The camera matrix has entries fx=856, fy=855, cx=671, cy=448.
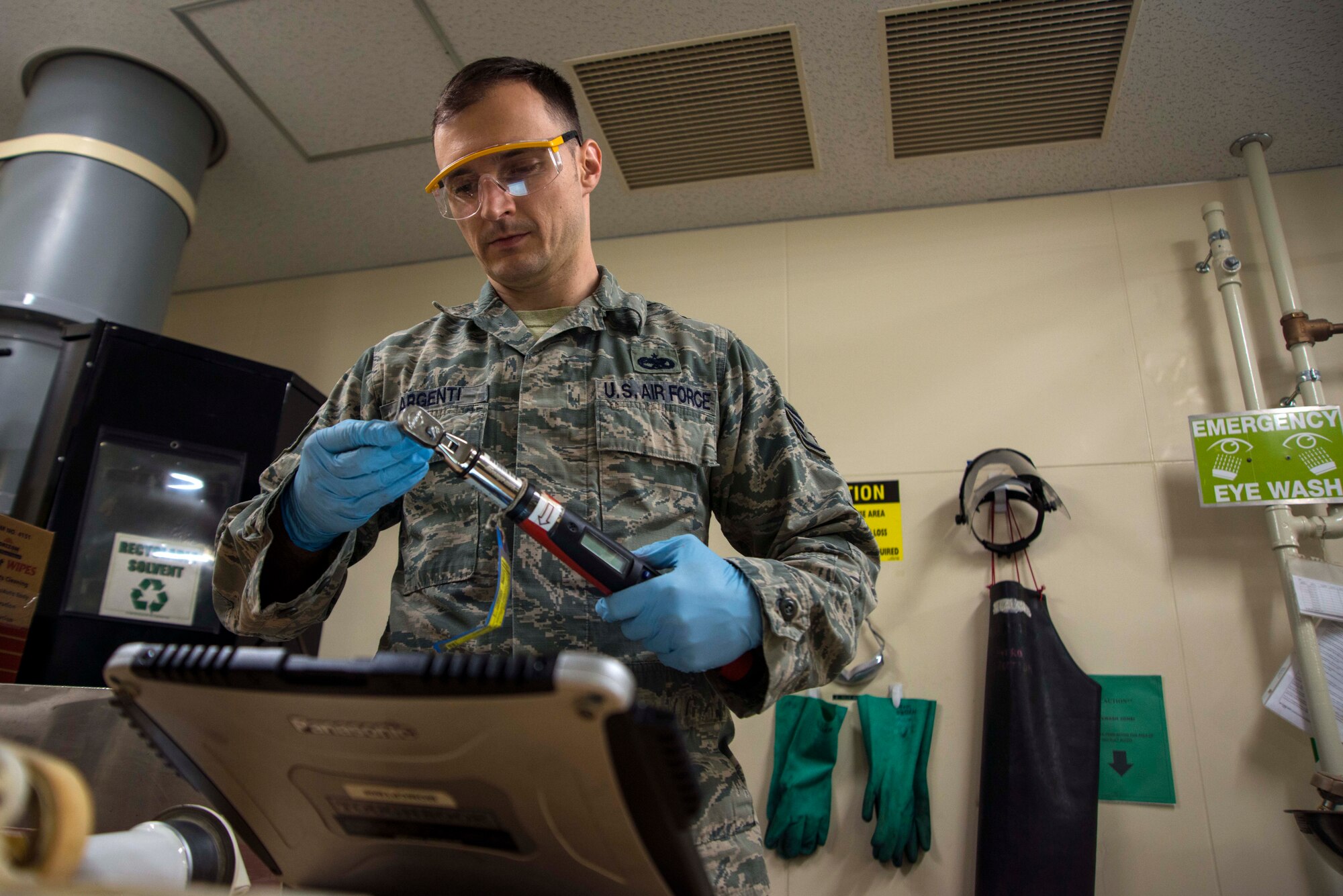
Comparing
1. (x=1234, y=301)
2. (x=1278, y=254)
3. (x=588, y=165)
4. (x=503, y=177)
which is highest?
(x=1278, y=254)

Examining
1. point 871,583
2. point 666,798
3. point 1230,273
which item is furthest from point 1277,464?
A: point 666,798

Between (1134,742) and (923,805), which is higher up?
(1134,742)

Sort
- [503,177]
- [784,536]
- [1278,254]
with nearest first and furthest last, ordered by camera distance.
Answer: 1. [784,536]
2. [503,177]
3. [1278,254]

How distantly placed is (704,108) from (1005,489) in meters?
1.29

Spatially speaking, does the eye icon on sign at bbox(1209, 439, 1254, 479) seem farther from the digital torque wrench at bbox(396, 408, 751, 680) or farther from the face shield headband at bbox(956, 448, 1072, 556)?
the digital torque wrench at bbox(396, 408, 751, 680)

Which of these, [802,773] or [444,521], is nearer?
[444,521]

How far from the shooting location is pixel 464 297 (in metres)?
2.94

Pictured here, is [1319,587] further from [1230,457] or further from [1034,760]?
[1034,760]

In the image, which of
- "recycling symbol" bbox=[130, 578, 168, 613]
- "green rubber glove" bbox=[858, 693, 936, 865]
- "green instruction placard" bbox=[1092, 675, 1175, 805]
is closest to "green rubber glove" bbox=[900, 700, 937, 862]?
"green rubber glove" bbox=[858, 693, 936, 865]

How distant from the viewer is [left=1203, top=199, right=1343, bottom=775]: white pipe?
1.82m

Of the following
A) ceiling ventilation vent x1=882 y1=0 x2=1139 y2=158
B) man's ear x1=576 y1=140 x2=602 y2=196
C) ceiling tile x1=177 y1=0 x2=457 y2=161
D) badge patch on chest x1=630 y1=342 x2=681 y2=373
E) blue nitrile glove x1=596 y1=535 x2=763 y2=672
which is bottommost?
blue nitrile glove x1=596 y1=535 x2=763 y2=672

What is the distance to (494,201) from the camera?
1184 mm

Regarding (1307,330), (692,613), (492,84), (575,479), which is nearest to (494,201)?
(492,84)

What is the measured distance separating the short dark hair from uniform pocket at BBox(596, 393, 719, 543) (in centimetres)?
48
